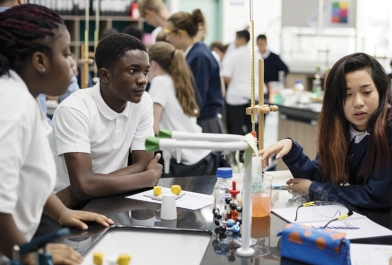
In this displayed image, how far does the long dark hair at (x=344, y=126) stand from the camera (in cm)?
169

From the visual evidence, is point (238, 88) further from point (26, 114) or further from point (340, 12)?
point (26, 114)

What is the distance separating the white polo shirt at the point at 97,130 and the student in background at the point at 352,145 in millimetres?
552

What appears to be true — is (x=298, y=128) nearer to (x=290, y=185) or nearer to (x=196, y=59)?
(x=196, y=59)

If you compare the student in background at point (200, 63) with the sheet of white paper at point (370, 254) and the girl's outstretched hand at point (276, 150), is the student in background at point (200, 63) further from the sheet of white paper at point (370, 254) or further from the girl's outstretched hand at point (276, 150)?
the sheet of white paper at point (370, 254)

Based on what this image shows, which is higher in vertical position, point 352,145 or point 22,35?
point 22,35

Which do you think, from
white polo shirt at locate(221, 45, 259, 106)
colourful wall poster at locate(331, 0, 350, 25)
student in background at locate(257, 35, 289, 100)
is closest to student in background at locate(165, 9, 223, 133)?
white polo shirt at locate(221, 45, 259, 106)

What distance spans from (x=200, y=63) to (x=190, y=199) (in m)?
1.94

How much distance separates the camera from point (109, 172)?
196cm

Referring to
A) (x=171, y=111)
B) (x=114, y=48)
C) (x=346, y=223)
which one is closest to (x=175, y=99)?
(x=171, y=111)

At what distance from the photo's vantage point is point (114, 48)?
1.96 metres

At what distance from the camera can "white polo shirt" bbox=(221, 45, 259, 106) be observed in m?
5.73

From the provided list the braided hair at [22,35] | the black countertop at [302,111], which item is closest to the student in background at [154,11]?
the black countertop at [302,111]

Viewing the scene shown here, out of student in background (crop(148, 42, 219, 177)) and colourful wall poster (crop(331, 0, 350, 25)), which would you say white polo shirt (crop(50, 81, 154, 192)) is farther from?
colourful wall poster (crop(331, 0, 350, 25))

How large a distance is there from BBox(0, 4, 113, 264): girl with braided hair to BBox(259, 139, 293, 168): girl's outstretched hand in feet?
2.57
